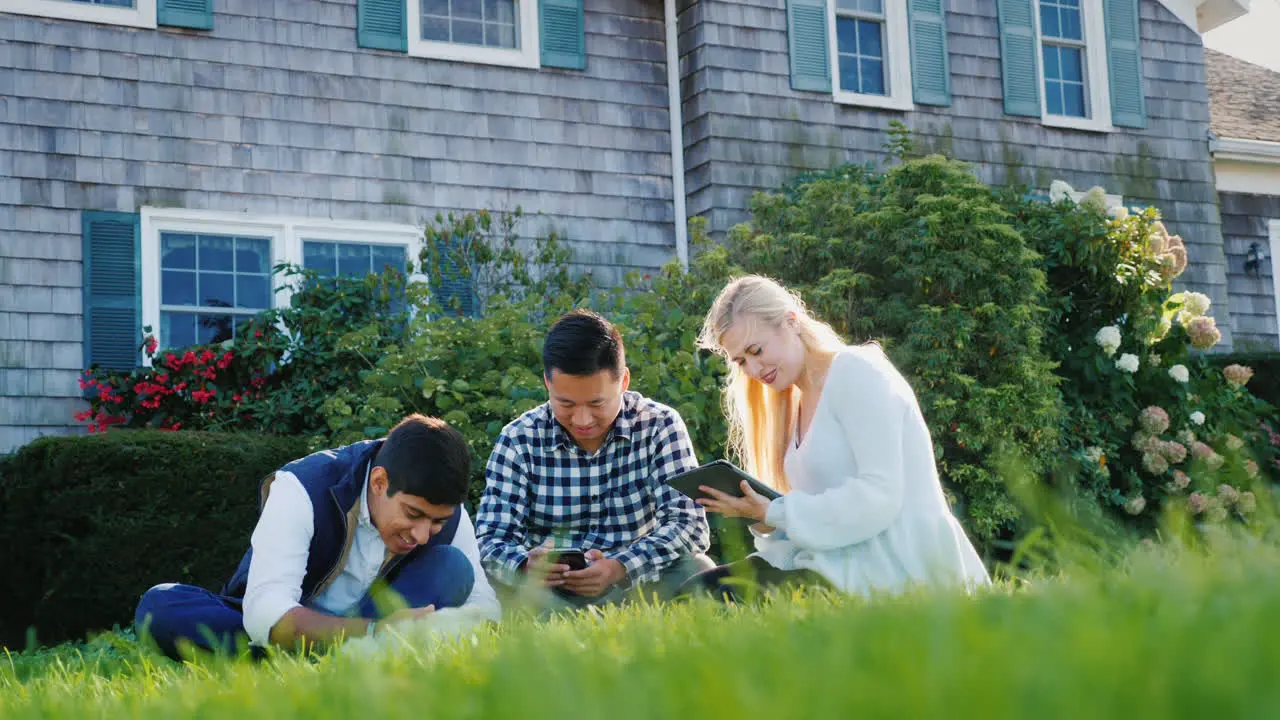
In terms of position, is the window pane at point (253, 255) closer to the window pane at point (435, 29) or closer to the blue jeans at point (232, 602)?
the window pane at point (435, 29)

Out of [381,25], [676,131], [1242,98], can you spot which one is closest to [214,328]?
[381,25]

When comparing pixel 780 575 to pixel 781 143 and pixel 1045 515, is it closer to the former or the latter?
pixel 1045 515

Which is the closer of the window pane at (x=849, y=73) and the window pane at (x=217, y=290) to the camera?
the window pane at (x=217, y=290)

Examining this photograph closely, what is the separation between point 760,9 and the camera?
1073cm

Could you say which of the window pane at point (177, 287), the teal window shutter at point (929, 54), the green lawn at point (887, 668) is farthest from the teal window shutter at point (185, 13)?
the green lawn at point (887, 668)

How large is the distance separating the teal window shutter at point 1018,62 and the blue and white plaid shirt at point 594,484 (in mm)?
8175

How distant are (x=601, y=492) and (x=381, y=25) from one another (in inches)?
243

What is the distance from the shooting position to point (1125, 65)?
12180 mm

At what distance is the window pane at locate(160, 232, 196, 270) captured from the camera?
356 inches

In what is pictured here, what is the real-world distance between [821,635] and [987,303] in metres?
6.30

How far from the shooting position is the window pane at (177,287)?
8992 millimetres

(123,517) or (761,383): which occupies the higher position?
(761,383)

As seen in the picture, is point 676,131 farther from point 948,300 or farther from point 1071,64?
point 1071,64

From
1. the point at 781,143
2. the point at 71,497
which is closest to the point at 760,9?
the point at 781,143
